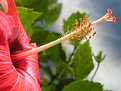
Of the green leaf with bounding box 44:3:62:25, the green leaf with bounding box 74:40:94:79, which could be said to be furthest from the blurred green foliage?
the green leaf with bounding box 44:3:62:25

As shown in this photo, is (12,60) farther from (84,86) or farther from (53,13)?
(53,13)

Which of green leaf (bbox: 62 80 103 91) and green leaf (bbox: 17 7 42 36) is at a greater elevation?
green leaf (bbox: 17 7 42 36)

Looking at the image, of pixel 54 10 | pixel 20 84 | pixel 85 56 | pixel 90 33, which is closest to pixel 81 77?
pixel 85 56

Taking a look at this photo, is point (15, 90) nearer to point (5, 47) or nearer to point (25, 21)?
point (5, 47)

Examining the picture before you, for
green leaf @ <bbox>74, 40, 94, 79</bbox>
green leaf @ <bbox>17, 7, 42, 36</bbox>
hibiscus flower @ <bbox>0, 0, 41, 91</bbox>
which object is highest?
green leaf @ <bbox>17, 7, 42, 36</bbox>

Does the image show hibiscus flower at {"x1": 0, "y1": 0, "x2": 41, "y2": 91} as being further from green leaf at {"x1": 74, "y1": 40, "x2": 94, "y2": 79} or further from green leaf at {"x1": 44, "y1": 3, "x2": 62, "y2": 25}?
green leaf at {"x1": 44, "y1": 3, "x2": 62, "y2": 25}

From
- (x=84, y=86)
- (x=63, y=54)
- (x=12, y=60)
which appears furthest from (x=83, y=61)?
(x=12, y=60)
